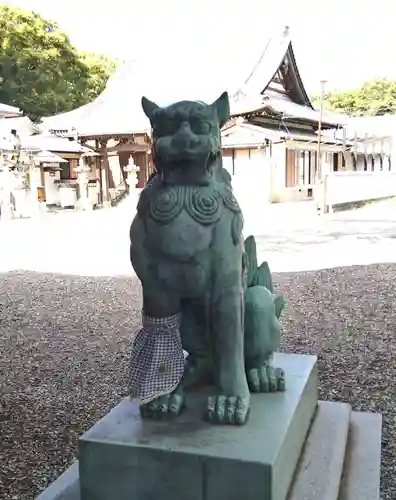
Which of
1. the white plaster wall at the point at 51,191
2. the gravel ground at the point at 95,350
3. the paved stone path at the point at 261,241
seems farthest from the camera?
the white plaster wall at the point at 51,191

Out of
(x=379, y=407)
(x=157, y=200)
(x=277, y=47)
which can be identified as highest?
(x=277, y=47)

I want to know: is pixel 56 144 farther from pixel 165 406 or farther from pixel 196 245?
pixel 196 245

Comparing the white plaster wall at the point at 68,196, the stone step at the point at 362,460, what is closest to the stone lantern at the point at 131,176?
the white plaster wall at the point at 68,196

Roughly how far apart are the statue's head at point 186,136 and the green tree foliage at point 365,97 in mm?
35822

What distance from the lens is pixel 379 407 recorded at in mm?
2748

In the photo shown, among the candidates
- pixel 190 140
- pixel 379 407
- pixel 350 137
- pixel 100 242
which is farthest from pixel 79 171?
pixel 190 140

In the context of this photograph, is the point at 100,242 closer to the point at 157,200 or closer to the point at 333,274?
the point at 333,274

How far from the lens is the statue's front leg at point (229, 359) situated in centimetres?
143

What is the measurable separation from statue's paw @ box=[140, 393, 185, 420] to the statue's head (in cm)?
61

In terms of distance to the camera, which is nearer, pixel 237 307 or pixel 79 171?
pixel 237 307

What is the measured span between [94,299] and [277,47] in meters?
15.3

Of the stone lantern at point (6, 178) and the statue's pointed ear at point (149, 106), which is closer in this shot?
the statue's pointed ear at point (149, 106)

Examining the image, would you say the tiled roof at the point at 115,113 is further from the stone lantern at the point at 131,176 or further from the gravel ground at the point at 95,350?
the gravel ground at the point at 95,350

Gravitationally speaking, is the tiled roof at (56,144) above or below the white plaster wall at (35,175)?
above
